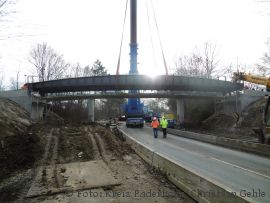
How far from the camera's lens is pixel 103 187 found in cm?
965

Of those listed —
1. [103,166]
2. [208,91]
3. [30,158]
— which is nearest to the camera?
[103,166]

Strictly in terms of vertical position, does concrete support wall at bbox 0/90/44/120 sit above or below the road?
above

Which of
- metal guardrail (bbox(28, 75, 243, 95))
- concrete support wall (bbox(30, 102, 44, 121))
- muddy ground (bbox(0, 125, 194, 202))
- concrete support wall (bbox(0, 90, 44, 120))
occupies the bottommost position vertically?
muddy ground (bbox(0, 125, 194, 202))

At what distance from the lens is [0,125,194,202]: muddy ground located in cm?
861

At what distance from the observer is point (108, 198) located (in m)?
8.49

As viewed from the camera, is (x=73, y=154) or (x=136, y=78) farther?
(x=136, y=78)

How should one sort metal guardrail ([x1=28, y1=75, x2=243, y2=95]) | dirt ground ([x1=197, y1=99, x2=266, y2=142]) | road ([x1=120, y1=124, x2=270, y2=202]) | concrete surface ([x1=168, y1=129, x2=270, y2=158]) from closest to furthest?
road ([x1=120, y1=124, x2=270, y2=202]) → concrete surface ([x1=168, y1=129, x2=270, y2=158]) → dirt ground ([x1=197, y1=99, x2=266, y2=142]) → metal guardrail ([x1=28, y1=75, x2=243, y2=95])

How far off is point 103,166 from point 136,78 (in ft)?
95.7

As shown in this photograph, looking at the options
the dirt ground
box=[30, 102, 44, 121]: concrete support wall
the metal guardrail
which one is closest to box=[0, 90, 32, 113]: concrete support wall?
box=[30, 102, 44, 121]: concrete support wall

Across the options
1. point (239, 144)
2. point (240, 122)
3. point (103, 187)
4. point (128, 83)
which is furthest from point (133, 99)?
point (103, 187)

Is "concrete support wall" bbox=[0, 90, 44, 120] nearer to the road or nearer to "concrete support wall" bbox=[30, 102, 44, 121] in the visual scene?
"concrete support wall" bbox=[30, 102, 44, 121]

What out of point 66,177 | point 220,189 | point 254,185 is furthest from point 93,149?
point 220,189

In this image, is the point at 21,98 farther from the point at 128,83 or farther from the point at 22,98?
the point at 128,83

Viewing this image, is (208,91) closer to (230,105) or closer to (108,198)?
(230,105)
